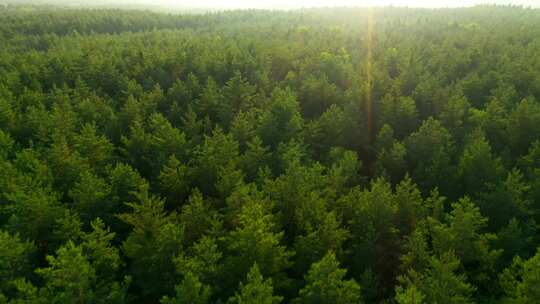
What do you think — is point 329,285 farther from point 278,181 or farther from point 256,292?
point 278,181

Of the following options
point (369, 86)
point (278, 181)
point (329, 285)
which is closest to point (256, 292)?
point (329, 285)

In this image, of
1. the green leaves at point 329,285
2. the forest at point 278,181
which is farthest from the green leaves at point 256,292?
the green leaves at point 329,285

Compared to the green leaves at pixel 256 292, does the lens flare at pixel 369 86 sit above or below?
below

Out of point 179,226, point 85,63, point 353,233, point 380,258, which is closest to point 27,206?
point 179,226

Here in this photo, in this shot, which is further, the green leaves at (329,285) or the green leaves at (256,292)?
the green leaves at (329,285)

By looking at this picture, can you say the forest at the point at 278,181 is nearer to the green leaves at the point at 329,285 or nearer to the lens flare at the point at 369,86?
the green leaves at the point at 329,285

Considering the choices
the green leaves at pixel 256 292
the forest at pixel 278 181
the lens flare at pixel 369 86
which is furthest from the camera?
the lens flare at pixel 369 86

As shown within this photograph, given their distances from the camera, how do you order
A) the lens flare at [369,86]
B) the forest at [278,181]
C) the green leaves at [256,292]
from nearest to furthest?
the green leaves at [256,292], the forest at [278,181], the lens flare at [369,86]

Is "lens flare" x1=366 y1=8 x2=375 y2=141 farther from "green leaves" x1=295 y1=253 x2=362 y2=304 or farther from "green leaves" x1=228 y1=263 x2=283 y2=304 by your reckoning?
"green leaves" x1=228 y1=263 x2=283 y2=304
